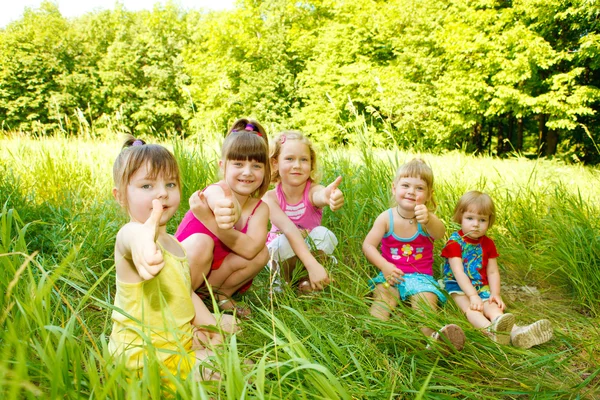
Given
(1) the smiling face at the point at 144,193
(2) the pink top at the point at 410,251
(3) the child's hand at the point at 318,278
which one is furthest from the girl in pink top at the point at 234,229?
(2) the pink top at the point at 410,251

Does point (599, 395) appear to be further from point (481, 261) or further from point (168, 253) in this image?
point (168, 253)

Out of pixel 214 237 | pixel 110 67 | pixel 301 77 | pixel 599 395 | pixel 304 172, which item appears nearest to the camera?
pixel 599 395

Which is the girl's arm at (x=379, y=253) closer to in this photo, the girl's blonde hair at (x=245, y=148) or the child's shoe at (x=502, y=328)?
the child's shoe at (x=502, y=328)

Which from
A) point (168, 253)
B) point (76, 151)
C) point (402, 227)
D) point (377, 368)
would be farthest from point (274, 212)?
point (76, 151)

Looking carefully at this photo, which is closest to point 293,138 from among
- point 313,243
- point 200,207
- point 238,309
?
point 313,243

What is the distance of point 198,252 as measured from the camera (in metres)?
2.12

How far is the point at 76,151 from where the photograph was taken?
15.7 ft

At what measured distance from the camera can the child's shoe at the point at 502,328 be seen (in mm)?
1956

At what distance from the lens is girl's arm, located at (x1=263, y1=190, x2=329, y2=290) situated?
2315 millimetres

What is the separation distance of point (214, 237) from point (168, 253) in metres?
0.65

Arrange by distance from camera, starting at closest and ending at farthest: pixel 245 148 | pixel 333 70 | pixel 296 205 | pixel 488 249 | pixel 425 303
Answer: pixel 425 303, pixel 245 148, pixel 488 249, pixel 296 205, pixel 333 70

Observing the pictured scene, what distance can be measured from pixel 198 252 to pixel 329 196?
883 mm

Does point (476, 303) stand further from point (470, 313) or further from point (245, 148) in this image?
point (245, 148)

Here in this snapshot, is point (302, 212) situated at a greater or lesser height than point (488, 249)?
greater
